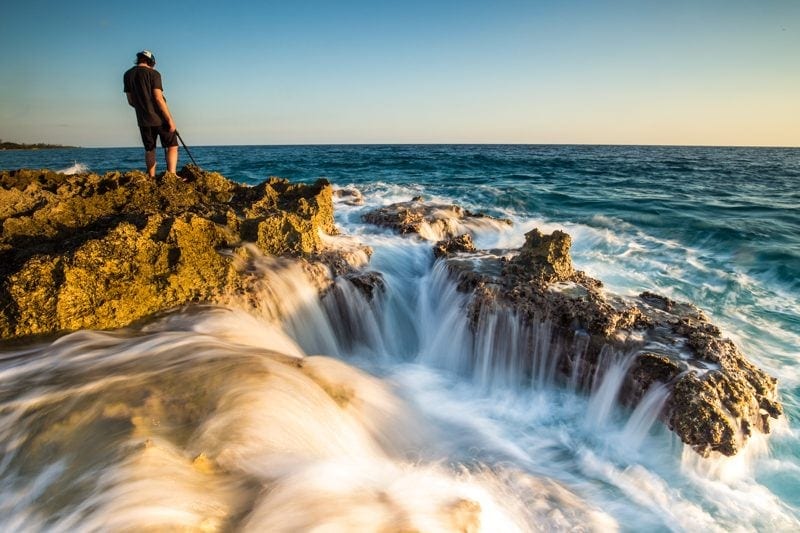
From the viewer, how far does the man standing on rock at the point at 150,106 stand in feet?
18.5

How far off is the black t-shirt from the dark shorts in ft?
0.37

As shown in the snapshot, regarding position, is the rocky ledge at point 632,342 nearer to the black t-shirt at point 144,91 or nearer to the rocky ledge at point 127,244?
the rocky ledge at point 127,244

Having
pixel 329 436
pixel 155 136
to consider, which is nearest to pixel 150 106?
pixel 155 136

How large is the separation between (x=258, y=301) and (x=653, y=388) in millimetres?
3593

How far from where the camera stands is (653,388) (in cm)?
329

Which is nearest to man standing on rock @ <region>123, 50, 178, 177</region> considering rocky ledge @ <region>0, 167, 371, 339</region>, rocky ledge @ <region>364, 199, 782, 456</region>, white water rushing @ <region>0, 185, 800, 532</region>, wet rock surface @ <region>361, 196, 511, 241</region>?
rocky ledge @ <region>0, 167, 371, 339</region>

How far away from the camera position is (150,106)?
19.1ft

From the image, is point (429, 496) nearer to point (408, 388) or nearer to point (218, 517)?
point (218, 517)

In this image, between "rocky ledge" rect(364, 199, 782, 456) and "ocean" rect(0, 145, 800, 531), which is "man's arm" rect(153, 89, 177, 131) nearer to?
"ocean" rect(0, 145, 800, 531)

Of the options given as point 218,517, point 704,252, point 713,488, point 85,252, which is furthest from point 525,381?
point 704,252

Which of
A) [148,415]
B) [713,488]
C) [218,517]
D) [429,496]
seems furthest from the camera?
[713,488]

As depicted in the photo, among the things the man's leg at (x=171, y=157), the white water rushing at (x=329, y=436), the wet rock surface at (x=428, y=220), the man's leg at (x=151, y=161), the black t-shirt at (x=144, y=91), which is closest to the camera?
the white water rushing at (x=329, y=436)

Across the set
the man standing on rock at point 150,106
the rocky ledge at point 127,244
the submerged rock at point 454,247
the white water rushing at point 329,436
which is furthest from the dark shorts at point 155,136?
the submerged rock at point 454,247

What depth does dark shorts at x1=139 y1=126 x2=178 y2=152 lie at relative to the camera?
6055 millimetres
